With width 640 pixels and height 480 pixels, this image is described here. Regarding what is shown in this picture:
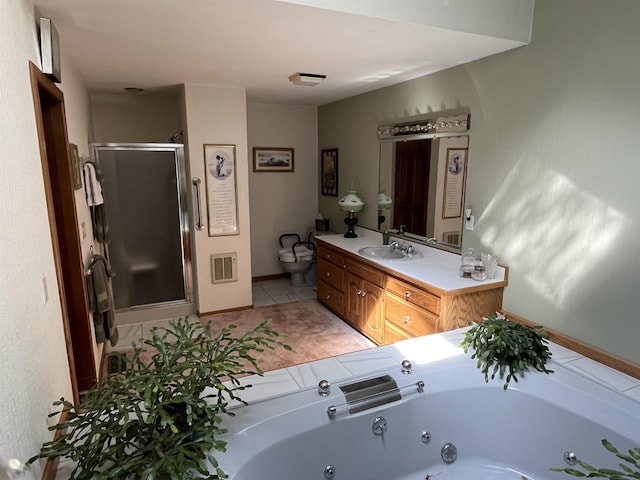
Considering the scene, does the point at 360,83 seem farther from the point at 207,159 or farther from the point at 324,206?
the point at 324,206

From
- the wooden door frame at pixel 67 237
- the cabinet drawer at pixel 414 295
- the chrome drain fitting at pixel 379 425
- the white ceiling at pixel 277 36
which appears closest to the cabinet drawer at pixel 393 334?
the cabinet drawer at pixel 414 295

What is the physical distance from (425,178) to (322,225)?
1.92 m

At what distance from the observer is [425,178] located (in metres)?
3.46

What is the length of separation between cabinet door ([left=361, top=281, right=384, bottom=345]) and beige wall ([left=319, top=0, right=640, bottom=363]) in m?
0.86

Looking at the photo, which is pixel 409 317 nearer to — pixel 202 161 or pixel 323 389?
pixel 323 389

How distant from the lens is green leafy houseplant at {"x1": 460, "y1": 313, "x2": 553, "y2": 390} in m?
2.06

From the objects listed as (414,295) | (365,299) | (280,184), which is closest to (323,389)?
(414,295)

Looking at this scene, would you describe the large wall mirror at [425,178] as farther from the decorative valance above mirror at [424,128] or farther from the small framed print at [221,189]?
the small framed print at [221,189]

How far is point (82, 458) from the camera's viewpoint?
1.22 meters

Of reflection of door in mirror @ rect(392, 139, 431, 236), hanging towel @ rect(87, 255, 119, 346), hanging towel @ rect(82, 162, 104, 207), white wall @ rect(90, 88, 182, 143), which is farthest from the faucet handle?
white wall @ rect(90, 88, 182, 143)

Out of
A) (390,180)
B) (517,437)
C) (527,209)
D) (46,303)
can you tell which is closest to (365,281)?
(390,180)

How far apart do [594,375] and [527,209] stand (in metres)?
1.02

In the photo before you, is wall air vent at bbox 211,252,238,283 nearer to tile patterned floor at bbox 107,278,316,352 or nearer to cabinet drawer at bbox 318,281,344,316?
tile patterned floor at bbox 107,278,316,352

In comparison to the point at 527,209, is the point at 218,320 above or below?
below
